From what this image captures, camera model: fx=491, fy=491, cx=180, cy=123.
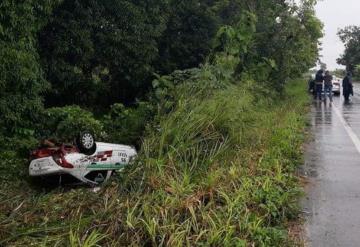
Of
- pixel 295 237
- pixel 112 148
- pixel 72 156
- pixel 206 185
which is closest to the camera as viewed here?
pixel 295 237

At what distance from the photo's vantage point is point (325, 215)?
5.85m

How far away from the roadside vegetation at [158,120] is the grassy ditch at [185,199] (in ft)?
0.06

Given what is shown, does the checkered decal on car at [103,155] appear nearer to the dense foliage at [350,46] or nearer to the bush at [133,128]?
the bush at [133,128]

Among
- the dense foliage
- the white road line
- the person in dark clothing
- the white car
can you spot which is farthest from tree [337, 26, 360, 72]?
the white car

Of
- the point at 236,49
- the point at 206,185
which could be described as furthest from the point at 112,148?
the point at 236,49

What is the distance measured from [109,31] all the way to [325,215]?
11862mm

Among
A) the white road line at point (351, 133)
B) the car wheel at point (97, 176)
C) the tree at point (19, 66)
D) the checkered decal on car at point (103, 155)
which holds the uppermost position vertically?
the tree at point (19, 66)

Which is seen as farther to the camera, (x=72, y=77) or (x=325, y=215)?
(x=72, y=77)

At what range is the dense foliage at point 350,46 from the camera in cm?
7625

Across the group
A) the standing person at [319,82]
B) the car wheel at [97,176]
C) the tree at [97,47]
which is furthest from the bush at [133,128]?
the standing person at [319,82]

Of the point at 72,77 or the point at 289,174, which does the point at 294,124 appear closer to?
the point at 289,174

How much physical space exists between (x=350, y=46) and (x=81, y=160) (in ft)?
261

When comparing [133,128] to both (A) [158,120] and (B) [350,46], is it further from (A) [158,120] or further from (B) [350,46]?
(B) [350,46]

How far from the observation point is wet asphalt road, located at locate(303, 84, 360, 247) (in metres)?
5.22
